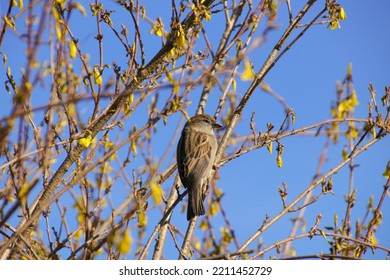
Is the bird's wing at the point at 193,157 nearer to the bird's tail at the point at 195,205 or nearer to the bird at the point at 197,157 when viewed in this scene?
the bird at the point at 197,157

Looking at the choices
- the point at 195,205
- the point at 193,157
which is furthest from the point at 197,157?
the point at 195,205

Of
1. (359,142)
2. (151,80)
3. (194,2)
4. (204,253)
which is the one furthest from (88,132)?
(359,142)

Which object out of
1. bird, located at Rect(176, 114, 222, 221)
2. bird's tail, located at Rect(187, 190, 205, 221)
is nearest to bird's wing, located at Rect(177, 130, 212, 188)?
bird, located at Rect(176, 114, 222, 221)

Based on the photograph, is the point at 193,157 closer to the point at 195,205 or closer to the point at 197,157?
the point at 197,157

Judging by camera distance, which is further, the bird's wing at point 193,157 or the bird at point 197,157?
the bird's wing at point 193,157

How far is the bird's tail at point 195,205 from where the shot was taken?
478 centimetres

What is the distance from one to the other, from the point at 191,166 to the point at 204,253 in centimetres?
108

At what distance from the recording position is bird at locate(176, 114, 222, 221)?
17.2 feet

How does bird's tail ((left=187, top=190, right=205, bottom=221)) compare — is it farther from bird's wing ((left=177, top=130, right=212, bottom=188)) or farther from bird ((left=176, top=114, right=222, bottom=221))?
bird's wing ((left=177, top=130, right=212, bottom=188))

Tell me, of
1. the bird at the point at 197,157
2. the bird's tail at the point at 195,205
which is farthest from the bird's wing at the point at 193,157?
the bird's tail at the point at 195,205

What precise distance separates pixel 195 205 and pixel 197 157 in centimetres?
96

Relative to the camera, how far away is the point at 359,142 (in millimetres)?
4480

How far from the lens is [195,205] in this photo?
199 inches

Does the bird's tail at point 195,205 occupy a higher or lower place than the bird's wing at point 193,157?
lower
